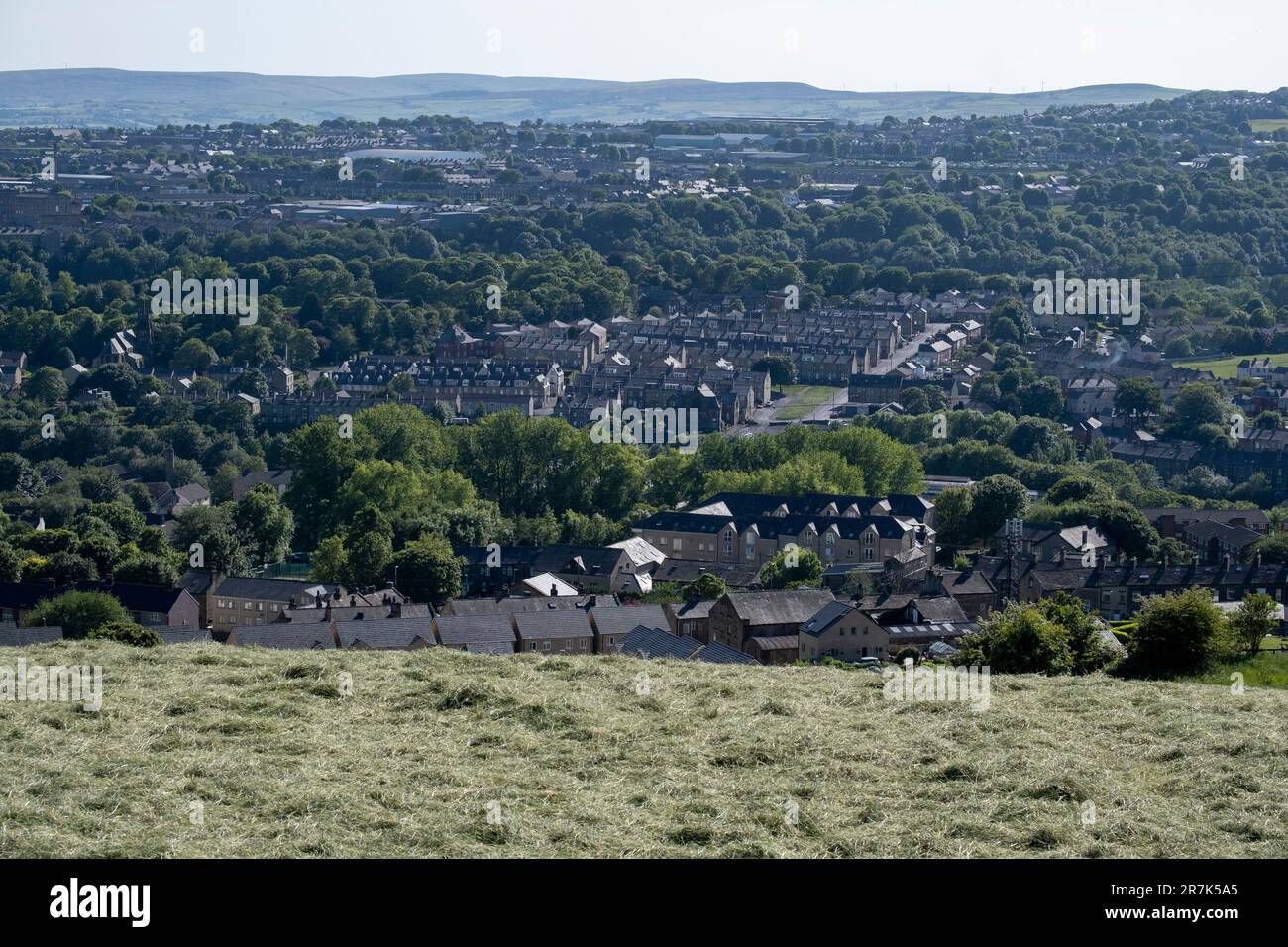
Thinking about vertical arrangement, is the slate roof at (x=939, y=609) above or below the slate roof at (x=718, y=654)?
below

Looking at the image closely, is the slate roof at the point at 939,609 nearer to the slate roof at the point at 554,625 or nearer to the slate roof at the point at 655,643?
the slate roof at the point at 655,643

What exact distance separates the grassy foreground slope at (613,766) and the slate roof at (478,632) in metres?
15.7

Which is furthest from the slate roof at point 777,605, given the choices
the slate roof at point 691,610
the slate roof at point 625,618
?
the slate roof at point 625,618

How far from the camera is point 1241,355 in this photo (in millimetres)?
80062

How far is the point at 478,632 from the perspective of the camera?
2956cm

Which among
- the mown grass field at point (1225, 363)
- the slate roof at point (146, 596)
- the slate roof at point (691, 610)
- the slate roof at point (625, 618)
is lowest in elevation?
the slate roof at point (146, 596)

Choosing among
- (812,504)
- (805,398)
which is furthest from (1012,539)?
(805,398)

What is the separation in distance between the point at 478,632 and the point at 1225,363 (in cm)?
5431

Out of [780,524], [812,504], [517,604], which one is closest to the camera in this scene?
[517,604]

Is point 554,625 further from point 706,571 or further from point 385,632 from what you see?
point 706,571

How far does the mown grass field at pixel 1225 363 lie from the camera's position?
75000 millimetres

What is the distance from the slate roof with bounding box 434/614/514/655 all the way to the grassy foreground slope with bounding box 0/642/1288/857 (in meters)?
15.7

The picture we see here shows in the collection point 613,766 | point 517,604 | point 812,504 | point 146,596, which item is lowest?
point 146,596

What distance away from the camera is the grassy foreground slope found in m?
8.77
